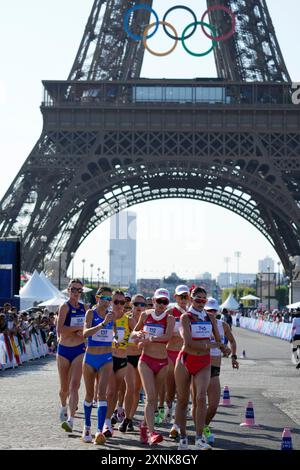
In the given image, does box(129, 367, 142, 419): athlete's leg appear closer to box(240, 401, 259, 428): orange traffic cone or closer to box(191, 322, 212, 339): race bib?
box(240, 401, 259, 428): orange traffic cone

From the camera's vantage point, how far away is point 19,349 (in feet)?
116

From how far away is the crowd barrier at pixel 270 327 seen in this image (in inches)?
2362

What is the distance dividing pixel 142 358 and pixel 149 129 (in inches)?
2288

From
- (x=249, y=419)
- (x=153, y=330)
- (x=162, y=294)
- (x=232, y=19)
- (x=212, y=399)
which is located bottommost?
(x=249, y=419)

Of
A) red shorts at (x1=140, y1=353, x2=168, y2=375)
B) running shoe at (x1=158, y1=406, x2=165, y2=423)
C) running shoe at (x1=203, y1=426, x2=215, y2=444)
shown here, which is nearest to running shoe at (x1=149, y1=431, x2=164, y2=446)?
running shoe at (x1=203, y1=426, x2=215, y2=444)

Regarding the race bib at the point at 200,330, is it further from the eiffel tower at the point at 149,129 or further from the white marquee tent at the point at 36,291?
the eiffel tower at the point at 149,129

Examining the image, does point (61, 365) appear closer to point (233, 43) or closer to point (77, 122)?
point (77, 122)

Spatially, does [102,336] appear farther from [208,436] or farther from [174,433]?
[208,436]

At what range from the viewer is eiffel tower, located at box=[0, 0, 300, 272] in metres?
71.4

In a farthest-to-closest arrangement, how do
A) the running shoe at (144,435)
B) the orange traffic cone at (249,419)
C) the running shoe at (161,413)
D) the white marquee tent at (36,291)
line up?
the white marquee tent at (36,291)
the running shoe at (161,413)
the orange traffic cone at (249,419)
the running shoe at (144,435)

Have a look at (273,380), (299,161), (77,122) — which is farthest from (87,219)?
(273,380)

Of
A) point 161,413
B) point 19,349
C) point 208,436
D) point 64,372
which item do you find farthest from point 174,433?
point 19,349

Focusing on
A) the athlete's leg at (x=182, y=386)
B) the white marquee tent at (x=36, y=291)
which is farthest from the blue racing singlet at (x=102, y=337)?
the white marquee tent at (x=36, y=291)

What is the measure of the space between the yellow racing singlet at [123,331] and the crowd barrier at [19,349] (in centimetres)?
1399
